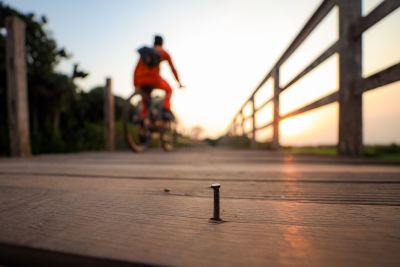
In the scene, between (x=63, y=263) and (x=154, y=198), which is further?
(x=154, y=198)

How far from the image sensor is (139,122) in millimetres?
4062

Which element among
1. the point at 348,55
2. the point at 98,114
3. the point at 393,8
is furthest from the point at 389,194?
the point at 98,114

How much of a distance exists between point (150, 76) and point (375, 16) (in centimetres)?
259

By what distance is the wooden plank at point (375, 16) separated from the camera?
1.51 m

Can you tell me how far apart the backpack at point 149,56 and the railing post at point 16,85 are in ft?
4.36

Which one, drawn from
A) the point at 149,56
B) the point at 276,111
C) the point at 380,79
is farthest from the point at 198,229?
the point at 276,111

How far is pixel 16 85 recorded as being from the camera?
330 centimetres

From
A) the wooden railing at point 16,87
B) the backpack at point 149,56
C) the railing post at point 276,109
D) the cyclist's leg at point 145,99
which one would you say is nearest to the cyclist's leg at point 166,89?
the cyclist's leg at point 145,99

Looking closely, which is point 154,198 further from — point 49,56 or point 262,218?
point 49,56

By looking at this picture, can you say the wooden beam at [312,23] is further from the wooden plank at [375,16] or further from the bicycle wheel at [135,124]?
the bicycle wheel at [135,124]

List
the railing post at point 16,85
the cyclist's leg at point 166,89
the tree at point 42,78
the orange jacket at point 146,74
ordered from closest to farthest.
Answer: the railing post at point 16,85
the orange jacket at point 146,74
the cyclist's leg at point 166,89
the tree at point 42,78

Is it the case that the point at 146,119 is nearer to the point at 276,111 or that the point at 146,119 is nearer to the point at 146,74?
the point at 146,74

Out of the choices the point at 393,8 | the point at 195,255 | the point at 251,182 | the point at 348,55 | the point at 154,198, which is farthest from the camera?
the point at 348,55

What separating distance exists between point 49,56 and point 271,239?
8.10 meters
